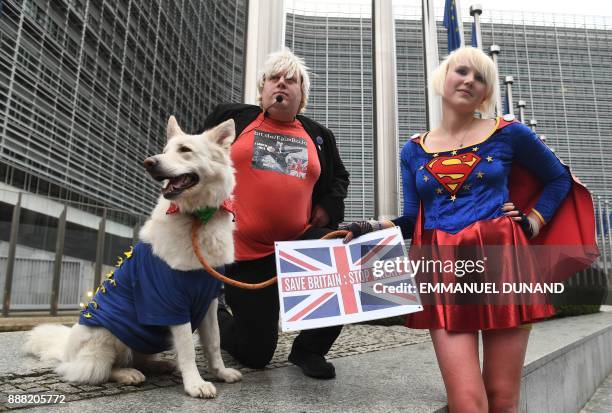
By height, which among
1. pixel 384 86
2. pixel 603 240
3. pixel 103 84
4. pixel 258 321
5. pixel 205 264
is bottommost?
pixel 258 321

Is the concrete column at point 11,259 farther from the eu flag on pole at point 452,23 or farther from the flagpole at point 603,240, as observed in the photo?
the flagpole at point 603,240

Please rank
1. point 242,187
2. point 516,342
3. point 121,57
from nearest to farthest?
point 516,342, point 242,187, point 121,57

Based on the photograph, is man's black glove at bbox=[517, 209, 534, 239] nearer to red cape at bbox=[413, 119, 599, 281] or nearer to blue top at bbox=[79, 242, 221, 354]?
red cape at bbox=[413, 119, 599, 281]

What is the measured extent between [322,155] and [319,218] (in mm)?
550

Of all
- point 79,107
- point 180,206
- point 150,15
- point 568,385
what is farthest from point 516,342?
point 150,15

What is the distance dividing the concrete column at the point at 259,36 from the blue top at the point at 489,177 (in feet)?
20.1

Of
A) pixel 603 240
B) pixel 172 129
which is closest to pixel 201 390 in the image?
pixel 172 129

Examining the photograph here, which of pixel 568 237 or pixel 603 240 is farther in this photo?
pixel 603 240

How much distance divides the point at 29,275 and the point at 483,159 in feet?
28.4

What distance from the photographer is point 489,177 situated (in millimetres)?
2324

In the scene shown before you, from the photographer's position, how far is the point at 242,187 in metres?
3.29

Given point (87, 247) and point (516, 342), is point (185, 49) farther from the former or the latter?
point (516, 342)

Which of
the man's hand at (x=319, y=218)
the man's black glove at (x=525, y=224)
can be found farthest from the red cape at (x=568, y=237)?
the man's hand at (x=319, y=218)

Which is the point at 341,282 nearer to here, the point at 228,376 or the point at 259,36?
the point at 228,376
